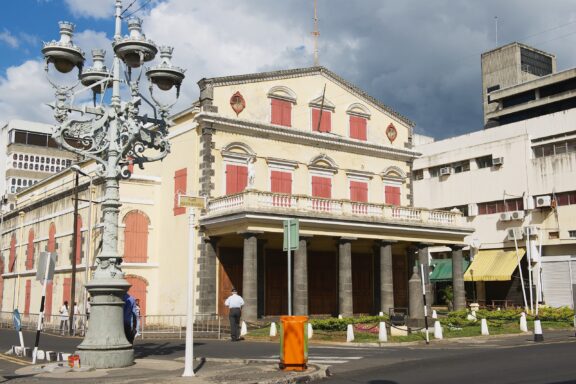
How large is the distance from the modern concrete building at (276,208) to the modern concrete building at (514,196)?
23.5ft

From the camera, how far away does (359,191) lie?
115ft

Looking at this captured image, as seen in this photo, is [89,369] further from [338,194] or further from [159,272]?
[338,194]

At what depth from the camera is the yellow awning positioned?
38875 millimetres

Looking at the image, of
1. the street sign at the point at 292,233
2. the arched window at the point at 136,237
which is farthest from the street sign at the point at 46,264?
the arched window at the point at 136,237

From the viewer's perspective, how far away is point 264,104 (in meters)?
32.0

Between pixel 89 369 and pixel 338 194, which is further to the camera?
pixel 338 194

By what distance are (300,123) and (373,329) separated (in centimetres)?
1328

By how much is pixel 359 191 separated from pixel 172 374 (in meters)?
23.9

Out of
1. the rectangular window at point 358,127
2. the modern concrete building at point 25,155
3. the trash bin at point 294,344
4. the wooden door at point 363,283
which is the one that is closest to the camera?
the trash bin at point 294,344

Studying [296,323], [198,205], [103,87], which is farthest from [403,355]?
[103,87]

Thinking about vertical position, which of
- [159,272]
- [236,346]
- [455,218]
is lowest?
[236,346]

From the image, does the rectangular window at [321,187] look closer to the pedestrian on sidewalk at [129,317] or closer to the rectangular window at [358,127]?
the rectangular window at [358,127]

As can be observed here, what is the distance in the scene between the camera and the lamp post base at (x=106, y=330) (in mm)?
12883

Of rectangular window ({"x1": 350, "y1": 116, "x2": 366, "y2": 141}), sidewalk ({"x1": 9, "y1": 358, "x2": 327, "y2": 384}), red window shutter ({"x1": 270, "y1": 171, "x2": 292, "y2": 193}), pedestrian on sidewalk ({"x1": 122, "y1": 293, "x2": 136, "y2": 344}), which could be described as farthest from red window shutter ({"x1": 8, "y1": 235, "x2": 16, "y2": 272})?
sidewalk ({"x1": 9, "y1": 358, "x2": 327, "y2": 384})
